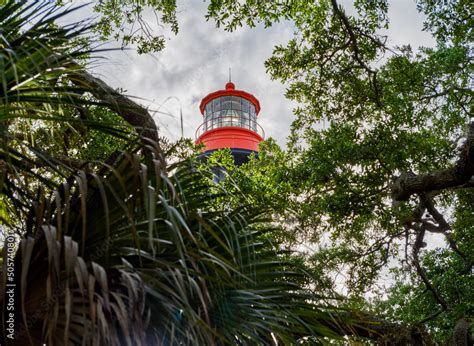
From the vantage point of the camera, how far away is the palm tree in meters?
1.35

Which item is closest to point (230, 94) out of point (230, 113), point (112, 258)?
point (230, 113)

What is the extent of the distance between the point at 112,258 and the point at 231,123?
15.4m

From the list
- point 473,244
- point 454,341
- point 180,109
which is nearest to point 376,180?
point 473,244

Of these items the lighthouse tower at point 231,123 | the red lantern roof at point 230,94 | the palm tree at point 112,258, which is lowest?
the palm tree at point 112,258

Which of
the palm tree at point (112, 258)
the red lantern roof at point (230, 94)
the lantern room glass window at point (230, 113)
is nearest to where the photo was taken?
the palm tree at point (112, 258)

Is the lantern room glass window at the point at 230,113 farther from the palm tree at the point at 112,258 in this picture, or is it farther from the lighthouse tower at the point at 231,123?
the palm tree at the point at 112,258

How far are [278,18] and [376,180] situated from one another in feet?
5.95

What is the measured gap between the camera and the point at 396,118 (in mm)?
5184

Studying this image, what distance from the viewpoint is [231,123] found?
55.4ft

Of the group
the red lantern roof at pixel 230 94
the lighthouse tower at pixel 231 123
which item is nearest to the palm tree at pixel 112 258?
the lighthouse tower at pixel 231 123

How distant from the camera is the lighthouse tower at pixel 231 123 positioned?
16.2 metres

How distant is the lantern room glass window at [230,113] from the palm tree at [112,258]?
1521 centimetres

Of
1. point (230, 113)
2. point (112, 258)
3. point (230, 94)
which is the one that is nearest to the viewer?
point (112, 258)

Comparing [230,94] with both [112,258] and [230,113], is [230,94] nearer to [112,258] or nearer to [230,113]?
[230,113]
